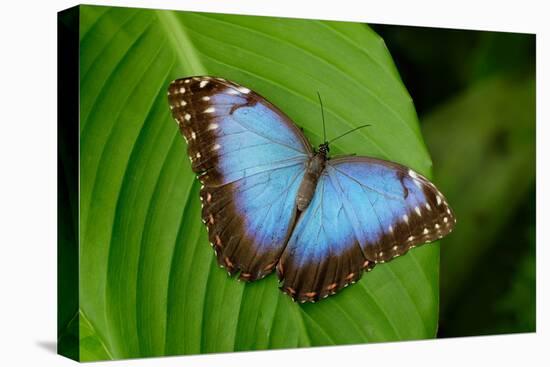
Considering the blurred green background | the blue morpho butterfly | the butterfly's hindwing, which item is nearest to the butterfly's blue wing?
the blue morpho butterfly

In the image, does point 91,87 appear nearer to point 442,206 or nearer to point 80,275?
point 80,275

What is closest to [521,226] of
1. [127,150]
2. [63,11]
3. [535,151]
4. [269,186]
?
[535,151]

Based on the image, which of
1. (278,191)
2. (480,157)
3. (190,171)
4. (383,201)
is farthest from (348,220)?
(480,157)

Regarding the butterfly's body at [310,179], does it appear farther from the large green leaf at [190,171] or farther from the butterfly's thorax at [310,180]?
the large green leaf at [190,171]

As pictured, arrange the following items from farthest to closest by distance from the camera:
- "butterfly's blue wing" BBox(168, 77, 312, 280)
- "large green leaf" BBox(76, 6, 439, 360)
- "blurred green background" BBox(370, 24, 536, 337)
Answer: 1. "blurred green background" BBox(370, 24, 536, 337)
2. "butterfly's blue wing" BBox(168, 77, 312, 280)
3. "large green leaf" BBox(76, 6, 439, 360)

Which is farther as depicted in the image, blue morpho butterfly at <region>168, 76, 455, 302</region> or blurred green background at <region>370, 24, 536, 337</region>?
blurred green background at <region>370, 24, 536, 337</region>

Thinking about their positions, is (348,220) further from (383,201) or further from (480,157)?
(480,157)

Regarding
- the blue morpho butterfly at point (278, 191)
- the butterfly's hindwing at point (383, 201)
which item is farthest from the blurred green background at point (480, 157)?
the blue morpho butterfly at point (278, 191)

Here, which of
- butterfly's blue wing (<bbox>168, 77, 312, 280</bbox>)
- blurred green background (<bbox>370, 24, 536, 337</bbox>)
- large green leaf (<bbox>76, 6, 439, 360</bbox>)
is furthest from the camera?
blurred green background (<bbox>370, 24, 536, 337</bbox>)

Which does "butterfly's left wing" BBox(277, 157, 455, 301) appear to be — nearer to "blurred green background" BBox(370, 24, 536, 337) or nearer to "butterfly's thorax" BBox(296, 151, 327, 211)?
"butterfly's thorax" BBox(296, 151, 327, 211)
